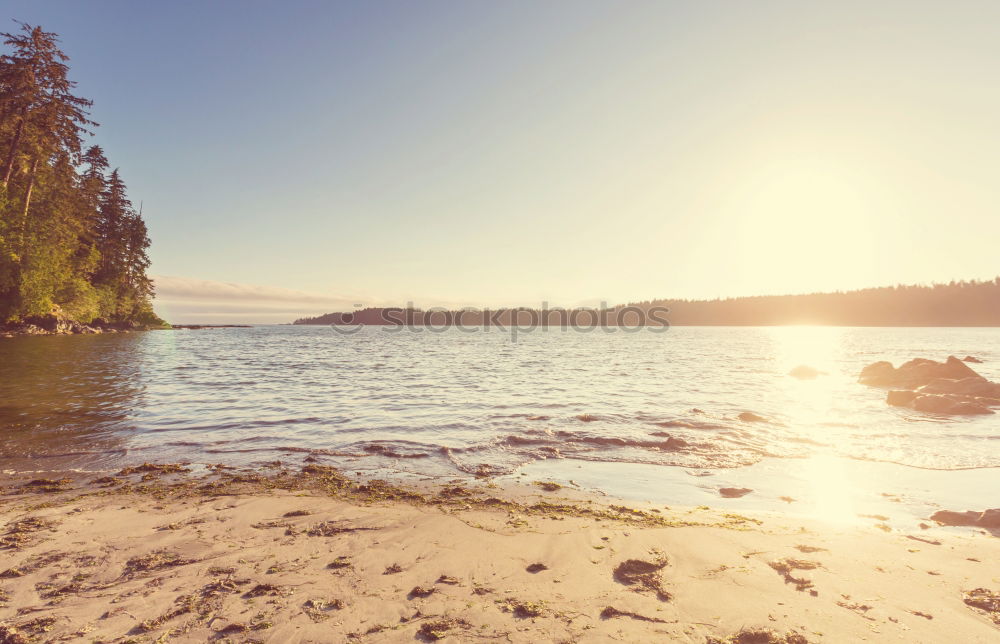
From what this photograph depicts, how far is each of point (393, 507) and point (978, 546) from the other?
8.44 meters

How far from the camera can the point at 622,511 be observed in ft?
23.6

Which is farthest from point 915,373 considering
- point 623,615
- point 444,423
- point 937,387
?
point 623,615

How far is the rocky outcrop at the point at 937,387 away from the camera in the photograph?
16891 mm

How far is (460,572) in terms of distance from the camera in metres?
4.95

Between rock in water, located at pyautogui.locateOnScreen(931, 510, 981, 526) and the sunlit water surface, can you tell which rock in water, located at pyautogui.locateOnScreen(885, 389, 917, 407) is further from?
rock in water, located at pyautogui.locateOnScreen(931, 510, 981, 526)

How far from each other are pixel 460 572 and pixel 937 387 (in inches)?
1029

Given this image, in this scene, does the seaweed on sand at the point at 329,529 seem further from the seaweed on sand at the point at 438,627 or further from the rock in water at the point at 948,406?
the rock in water at the point at 948,406

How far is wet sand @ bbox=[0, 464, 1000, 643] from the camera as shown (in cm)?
388

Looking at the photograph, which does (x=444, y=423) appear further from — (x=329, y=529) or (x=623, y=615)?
(x=623, y=615)

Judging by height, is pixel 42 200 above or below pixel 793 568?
above

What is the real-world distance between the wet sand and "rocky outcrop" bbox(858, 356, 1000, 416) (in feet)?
48.0

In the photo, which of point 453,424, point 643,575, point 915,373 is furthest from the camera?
point 915,373

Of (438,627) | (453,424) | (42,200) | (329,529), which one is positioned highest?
(42,200)

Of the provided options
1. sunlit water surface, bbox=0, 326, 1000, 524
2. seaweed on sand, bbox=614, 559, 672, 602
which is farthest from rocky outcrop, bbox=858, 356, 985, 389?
seaweed on sand, bbox=614, 559, 672, 602
